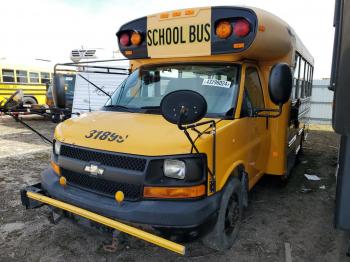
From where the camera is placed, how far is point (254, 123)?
3941 millimetres

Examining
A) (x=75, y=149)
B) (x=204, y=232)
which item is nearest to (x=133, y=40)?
(x=75, y=149)

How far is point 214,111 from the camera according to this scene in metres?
3.43

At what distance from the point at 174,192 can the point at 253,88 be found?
194 centimetres

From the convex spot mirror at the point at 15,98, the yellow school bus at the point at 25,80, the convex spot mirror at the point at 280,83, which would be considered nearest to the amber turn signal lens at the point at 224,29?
the convex spot mirror at the point at 280,83

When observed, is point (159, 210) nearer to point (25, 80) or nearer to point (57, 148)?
point (57, 148)

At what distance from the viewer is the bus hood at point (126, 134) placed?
2.73 meters

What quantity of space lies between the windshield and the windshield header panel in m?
0.21

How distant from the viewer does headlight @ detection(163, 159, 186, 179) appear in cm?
272

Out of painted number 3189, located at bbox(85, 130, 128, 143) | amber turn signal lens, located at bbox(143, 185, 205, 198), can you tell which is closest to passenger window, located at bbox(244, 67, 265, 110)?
amber turn signal lens, located at bbox(143, 185, 205, 198)

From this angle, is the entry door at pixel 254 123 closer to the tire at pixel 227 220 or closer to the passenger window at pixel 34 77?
the tire at pixel 227 220

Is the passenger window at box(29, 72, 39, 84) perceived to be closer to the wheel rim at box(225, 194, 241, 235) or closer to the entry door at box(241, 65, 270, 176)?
the entry door at box(241, 65, 270, 176)

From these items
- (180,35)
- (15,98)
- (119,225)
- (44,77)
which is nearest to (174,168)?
(119,225)

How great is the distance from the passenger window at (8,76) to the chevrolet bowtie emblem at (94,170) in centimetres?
1505

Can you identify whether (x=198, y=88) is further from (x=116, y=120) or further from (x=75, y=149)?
(x=75, y=149)
